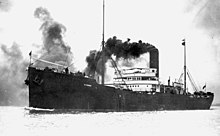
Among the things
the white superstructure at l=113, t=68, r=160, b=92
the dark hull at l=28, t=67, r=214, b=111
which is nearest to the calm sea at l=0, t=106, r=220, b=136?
the dark hull at l=28, t=67, r=214, b=111

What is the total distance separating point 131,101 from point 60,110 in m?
10.7

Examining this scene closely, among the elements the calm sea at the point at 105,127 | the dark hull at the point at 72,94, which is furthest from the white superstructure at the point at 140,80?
the calm sea at the point at 105,127

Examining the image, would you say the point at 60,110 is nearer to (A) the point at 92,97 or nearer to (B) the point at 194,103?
(A) the point at 92,97

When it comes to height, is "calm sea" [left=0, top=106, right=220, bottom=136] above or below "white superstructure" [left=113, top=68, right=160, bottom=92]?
below

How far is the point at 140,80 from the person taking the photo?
4409cm

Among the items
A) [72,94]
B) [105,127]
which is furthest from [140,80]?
[105,127]

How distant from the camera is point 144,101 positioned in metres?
40.0

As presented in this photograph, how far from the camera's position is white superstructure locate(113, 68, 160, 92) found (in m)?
43.8

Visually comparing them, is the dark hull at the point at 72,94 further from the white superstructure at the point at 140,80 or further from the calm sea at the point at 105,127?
the white superstructure at the point at 140,80

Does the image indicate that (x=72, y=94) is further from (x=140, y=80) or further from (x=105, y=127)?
(x=140, y=80)

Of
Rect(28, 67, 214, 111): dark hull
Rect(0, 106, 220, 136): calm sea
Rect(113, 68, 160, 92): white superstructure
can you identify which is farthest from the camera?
Rect(113, 68, 160, 92): white superstructure

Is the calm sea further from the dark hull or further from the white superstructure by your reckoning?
the white superstructure

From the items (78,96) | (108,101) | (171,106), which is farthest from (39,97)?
(171,106)

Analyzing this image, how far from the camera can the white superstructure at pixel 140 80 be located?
43.8 m
